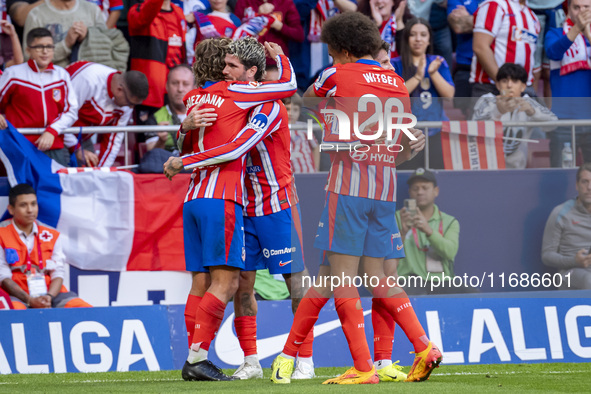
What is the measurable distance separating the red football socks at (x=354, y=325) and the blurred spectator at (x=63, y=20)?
527 centimetres

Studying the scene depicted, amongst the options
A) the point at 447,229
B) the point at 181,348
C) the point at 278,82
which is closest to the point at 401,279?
the point at 447,229

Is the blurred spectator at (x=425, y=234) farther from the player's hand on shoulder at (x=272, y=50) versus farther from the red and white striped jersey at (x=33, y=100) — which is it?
the red and white striped jersey at (x=33, y=100)

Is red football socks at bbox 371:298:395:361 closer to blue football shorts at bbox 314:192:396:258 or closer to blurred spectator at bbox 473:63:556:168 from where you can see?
blue football shorts at bbox 314:192:396:258

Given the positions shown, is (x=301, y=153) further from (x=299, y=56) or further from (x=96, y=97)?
(x=299, y=56)

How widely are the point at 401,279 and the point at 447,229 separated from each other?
62 cm

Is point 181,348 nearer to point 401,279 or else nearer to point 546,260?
point 401,279

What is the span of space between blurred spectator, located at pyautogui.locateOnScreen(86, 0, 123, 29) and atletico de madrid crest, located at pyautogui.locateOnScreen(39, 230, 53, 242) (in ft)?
8.93

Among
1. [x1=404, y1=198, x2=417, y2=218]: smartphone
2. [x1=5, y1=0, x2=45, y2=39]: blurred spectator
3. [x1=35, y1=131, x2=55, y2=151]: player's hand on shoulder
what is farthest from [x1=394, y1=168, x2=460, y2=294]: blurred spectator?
[x1=5, y1=0, x2=45, y2=39]: blurred spectator

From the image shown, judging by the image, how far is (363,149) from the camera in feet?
17.5

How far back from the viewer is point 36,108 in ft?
27.9

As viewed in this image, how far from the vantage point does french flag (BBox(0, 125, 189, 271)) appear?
8250mm

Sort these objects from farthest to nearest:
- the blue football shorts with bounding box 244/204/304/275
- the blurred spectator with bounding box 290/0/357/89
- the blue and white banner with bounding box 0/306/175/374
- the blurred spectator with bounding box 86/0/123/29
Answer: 1. the blurred spectator with bounding box 290/0/357/89
2. the blurred spectator with bounding box 86/0/123/29
3. the blue and white banner with bounding box 0/306/175/374
4. the blue football shorts with bounding box 244/204/304/275

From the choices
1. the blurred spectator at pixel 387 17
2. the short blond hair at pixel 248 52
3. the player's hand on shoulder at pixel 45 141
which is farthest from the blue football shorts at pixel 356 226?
the blurred spectator at pixel 387 17

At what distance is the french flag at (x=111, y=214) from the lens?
825cm
